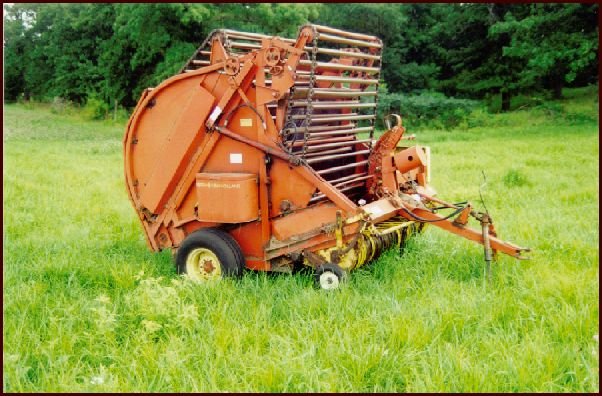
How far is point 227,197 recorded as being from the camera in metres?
5.15

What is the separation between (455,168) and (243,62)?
7.40 meters

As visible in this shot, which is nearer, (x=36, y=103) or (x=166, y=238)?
(x=166, y=238)

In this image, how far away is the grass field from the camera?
358cm

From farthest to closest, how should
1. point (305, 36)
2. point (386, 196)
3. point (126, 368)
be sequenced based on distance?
point (386, 196)
point (305, 36)
point (126, 368)

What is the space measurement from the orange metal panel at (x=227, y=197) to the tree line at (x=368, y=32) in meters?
18.1

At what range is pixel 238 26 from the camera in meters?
24.2

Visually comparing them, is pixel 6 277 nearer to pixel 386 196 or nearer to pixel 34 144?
pixel 386 196

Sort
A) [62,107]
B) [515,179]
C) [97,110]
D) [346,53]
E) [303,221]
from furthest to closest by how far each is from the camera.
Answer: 1. [62,107]
2. [97,110]
3. [515,179]
4. [346,53]
5. [303,221]

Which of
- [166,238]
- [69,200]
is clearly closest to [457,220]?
[166,238]

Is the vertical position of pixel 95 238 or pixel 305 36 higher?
pixel 305 36

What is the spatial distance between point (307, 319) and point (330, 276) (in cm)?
70

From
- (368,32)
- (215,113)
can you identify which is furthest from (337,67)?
(368,32)

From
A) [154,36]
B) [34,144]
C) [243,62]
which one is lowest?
[34,144]

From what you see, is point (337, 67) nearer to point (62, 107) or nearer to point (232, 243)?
point (232, 243)
